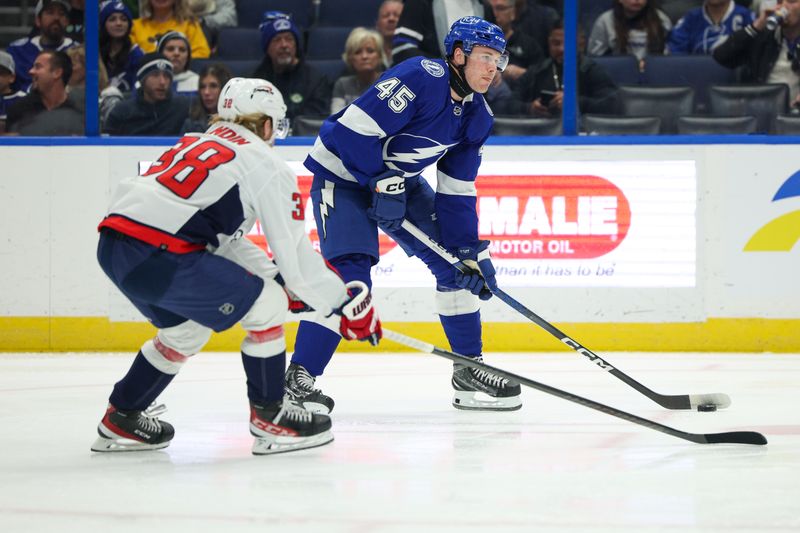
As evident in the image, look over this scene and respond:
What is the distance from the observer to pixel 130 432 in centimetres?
296

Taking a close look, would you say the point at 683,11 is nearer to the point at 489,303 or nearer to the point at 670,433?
the point at 489,303

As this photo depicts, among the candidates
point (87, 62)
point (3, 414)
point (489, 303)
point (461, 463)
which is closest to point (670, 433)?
point (461, 463)

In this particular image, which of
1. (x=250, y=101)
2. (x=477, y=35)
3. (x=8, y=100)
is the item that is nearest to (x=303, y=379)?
(x=250, y=101)

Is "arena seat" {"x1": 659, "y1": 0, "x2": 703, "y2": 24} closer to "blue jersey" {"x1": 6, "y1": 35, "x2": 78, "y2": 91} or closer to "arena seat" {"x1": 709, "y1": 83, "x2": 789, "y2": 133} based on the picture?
"arena seat" {"x1": 709, "y1": 83, "x2": 789, "y2": 133}

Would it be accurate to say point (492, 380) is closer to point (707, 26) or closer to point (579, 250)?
point (579, 250)

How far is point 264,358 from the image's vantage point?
9.46ft

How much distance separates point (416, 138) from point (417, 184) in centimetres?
30

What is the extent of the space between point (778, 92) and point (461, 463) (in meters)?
3.25

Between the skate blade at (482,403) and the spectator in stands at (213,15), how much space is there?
2.77 m

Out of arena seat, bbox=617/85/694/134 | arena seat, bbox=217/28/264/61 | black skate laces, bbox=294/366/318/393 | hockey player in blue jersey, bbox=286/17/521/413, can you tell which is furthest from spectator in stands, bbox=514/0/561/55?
black skate laces, bbox=294/366/318/393

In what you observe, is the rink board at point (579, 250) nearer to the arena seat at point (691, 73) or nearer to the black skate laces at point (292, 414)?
the arena seat at point (691, 73)

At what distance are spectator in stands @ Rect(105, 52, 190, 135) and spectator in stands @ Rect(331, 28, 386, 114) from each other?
28.4 inches

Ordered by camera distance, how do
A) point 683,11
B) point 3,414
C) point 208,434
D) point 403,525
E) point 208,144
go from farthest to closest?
1. point 683,11
2. point 3,414
3. point 208,434
4. point 208,144
5. point 403,525

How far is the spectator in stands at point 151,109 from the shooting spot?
5.40m
